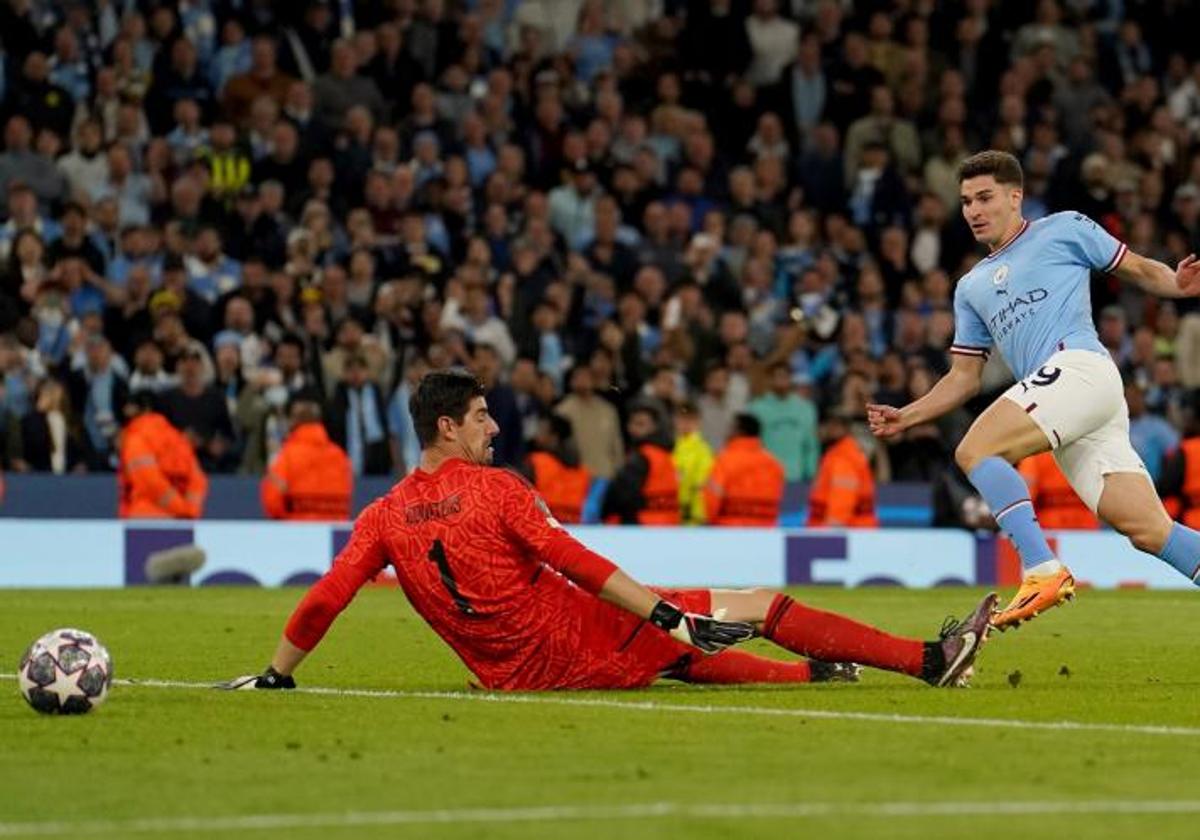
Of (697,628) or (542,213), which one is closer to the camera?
(697,628)

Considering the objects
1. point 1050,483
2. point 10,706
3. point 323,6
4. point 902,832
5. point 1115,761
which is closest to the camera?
point 902,832

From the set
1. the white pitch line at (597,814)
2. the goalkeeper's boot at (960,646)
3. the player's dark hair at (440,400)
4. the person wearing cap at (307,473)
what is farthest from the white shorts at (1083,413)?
the person wearing cap at (307,473)

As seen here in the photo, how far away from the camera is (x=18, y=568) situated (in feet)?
70.4

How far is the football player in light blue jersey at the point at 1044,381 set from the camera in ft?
37.4

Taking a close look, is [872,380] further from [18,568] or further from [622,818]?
[622,818]

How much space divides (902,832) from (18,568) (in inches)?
614

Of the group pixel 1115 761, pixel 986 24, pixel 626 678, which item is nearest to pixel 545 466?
pixel 986 24

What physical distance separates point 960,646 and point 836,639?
0.50m

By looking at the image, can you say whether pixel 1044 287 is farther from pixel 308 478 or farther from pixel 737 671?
→ pixel 308 478

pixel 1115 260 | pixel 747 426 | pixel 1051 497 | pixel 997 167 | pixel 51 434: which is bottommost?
pixel 1051 497

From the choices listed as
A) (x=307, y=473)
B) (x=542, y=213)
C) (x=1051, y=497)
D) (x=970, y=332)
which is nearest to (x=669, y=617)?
(x=970, y=332)

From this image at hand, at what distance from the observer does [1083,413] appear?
1141 centimetres

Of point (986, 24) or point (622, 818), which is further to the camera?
point (986, 24)

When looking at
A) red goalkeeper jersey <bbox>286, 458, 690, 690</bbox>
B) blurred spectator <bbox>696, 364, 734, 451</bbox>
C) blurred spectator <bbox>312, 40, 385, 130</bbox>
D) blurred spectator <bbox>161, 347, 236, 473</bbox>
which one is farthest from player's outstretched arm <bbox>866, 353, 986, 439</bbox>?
blurred spectator <bbox>312, 40, 385, 130</bbox>
